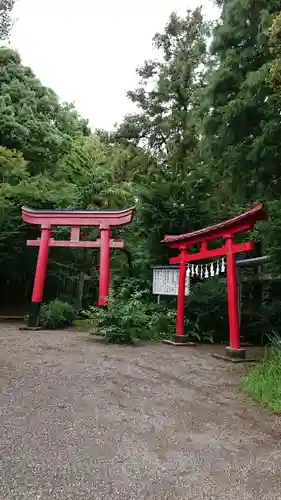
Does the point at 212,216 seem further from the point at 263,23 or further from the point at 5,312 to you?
the point at 5,312

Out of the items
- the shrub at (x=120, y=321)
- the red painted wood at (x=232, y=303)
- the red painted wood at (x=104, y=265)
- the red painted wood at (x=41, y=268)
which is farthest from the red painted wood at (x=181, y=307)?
the red painted wood at (x=41, y=268)

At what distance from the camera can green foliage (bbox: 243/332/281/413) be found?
173 inches

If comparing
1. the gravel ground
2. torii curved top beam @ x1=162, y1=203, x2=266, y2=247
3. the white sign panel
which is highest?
torii curved top beam @ x1=162, y1=203, x2=266, y2=247

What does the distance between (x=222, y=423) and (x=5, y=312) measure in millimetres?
11307

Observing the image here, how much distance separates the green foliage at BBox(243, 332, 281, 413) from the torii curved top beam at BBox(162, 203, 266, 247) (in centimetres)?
226

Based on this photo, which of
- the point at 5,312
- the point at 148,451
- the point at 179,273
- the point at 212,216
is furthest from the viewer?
the point at 5,312

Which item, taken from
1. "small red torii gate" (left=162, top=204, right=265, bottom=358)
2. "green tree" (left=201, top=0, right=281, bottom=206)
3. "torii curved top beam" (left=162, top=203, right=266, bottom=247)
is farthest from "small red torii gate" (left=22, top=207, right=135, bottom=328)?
"green tree" (left=201, top=0, right=281, bottom=206)

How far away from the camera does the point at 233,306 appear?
23.5ft

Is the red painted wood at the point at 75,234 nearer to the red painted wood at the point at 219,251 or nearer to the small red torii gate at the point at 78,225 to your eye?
the small red torii gate at the point at 78,225

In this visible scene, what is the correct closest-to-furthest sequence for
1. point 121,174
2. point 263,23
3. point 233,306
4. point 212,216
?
1. point 263,23
2. point 233,306
3. point 212,216
4. point 121,174

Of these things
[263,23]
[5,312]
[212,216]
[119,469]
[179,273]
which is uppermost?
[263,23]

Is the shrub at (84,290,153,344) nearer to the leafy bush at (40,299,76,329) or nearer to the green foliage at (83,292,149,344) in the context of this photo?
the green foliage at (83,292,149,344)

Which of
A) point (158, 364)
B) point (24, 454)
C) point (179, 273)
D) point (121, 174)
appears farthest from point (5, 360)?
point (121, 174)

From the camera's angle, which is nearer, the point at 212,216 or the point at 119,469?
the point at 119,469
